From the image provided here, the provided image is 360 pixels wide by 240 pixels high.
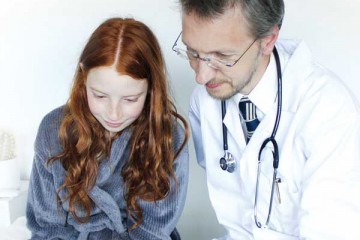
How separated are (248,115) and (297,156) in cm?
17

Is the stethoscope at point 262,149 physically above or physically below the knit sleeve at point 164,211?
above

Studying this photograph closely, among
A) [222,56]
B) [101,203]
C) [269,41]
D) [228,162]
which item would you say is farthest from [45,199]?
[269,41]

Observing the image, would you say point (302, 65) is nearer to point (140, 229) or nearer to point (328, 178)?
point (328, 178)

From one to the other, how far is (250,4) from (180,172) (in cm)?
52

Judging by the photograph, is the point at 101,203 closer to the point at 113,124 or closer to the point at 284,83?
the point at 113,124

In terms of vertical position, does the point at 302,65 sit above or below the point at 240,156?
above

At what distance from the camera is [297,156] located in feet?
4.36

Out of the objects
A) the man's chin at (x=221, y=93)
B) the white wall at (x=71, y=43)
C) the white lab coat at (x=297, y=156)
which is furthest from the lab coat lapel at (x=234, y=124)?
the white wall at (x=71, y=43)

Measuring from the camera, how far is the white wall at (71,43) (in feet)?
5.60

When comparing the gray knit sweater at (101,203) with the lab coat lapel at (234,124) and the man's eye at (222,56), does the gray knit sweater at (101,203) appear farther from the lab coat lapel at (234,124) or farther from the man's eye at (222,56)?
the man's eye at (222,56)

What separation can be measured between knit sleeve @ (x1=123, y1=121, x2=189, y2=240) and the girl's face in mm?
183

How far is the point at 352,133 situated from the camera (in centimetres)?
125

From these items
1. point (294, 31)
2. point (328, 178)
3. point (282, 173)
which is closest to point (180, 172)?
point (282, 173)

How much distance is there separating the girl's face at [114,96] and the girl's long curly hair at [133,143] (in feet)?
0.16
